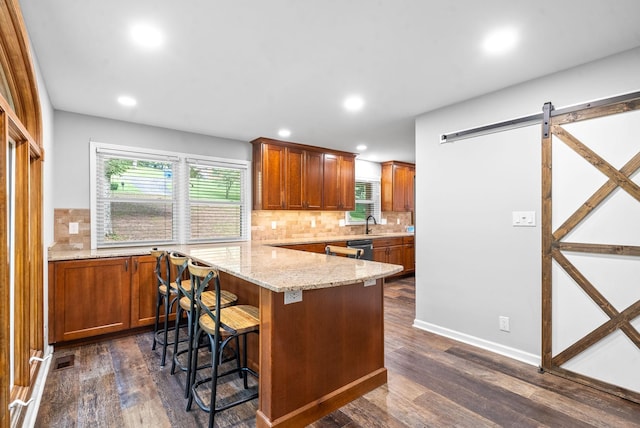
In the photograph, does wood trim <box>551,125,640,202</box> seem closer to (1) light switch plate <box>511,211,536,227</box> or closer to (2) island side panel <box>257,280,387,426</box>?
(1) light switch plate <box>511,211,536,227</box>

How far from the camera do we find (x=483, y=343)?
9.60 feet

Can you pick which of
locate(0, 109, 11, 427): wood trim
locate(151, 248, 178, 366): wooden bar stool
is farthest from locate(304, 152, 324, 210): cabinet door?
locate(0, 109, 11, 427): wood trim

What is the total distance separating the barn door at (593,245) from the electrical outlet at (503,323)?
0.28 metres

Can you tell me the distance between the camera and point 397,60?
7.64 ft

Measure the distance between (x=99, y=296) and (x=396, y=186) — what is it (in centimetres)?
529

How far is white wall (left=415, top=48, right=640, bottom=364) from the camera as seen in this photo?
252 centimetres

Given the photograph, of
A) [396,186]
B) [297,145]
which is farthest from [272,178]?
[396,186]

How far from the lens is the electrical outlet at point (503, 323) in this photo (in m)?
2.77

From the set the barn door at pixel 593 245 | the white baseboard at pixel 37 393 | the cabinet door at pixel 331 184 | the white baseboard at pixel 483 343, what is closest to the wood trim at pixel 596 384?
the barn door at pixel 593 245

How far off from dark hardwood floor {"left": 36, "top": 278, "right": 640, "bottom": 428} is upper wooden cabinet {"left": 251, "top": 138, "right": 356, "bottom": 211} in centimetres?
254

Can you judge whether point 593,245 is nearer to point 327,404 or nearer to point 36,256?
point 327,404

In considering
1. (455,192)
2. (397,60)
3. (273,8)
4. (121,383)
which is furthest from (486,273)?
(121,383)

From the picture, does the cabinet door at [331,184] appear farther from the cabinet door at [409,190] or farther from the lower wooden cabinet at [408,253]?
the cabinet door at [409,190]

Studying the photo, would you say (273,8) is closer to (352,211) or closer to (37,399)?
(37,399)
